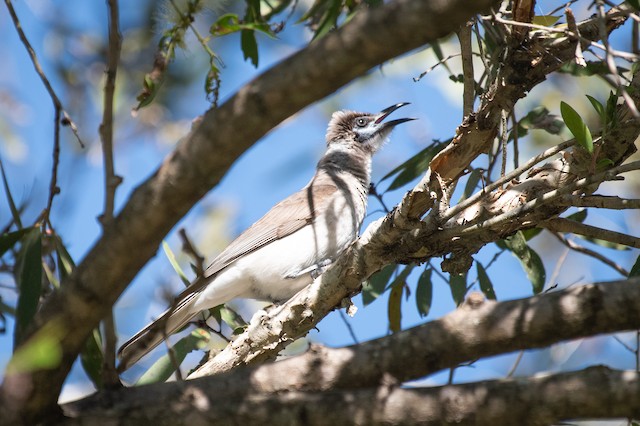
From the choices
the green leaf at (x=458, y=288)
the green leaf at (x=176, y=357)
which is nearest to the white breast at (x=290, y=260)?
the green leaf at (x=176, y=357)

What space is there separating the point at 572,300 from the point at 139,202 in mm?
1264

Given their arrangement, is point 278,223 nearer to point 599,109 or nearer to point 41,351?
point 599,109

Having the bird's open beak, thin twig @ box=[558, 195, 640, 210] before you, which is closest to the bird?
the bird's open beak

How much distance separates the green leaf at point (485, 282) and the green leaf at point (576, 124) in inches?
62.3

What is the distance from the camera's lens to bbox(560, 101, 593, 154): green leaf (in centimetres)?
302

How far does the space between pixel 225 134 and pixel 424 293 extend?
3.02 metres

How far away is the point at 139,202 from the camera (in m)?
2.08

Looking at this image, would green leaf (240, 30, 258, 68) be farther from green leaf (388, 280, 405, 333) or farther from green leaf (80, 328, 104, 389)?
green leaf (80, 328, 104, 389)

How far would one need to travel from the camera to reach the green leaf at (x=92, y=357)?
308cm

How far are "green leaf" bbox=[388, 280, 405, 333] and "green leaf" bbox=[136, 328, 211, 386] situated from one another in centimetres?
111

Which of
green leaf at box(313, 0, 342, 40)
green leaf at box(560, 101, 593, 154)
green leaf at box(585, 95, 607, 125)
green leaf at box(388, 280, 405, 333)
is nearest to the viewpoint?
green leaf at box(560, 101, 593, 154)

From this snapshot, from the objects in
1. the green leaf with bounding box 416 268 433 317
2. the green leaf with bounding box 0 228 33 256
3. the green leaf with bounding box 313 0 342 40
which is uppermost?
the green leaf with bounding box 313 0 342 40

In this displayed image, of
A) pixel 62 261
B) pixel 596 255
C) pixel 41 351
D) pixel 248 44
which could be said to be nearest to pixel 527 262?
pixel 596 255

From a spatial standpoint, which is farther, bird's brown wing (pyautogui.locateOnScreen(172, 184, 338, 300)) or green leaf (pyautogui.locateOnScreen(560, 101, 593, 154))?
bird's brown wing (pyautogui.locateOnScreen(172, 184, 338, 300))
